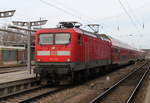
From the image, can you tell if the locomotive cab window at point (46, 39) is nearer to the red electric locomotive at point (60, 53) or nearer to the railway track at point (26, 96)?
the red electric locomotive at point (60, 53)

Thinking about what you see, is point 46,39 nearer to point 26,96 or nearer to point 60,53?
point 60,53

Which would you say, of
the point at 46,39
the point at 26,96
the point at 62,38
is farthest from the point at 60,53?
the point at 26,96

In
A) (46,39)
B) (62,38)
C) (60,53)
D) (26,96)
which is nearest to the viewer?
(26,96)

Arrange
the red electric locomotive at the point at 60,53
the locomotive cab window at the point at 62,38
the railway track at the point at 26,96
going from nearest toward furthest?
the railway track at the point at 26,96 < the red electric locomotive at the point at 60,53 < the locomotive cab window at the point at 62,38

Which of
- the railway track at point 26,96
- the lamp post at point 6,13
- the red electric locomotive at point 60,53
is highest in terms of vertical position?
the lamp post at point 6,13

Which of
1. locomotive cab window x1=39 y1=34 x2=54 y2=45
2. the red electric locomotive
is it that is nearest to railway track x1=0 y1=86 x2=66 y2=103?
the red electric locomotive

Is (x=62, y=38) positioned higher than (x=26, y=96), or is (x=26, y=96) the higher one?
(x=62, y=38)

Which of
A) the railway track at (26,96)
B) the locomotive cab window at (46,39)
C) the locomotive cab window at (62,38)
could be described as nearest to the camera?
the railway track at (26,96)

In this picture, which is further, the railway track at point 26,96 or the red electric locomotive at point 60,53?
the red electric locomotive at point 60,53

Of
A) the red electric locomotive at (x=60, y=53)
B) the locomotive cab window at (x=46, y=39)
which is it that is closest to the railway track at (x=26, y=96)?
the red electric locomotive at (x=60, y=53)

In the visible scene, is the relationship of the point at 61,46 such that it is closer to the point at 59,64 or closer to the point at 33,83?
the point at 59,64

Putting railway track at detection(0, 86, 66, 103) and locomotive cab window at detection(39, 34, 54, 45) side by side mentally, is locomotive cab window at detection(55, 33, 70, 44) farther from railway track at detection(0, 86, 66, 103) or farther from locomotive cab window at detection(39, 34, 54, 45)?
railway track at detection(0, 86, 66, 103)

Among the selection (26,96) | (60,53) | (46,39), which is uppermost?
(46,39)

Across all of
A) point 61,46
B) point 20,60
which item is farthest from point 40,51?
point 20,60
